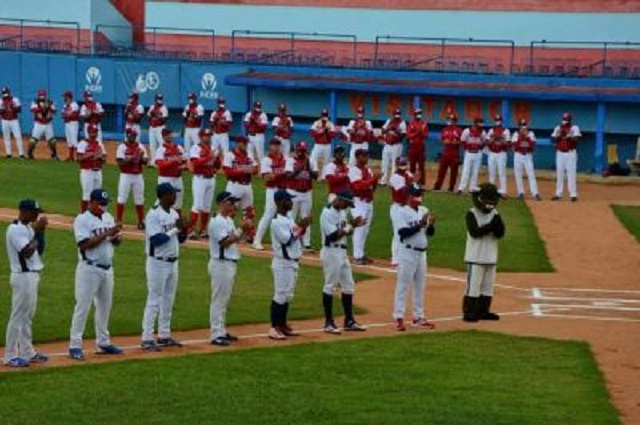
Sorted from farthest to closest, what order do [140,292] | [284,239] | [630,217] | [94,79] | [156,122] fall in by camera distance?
[94,79]
[156,122]
[630,217]
[140,292]
[284,239]

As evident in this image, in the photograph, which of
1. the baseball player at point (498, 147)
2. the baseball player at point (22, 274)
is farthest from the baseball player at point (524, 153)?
the baseball player at point (22, 274)

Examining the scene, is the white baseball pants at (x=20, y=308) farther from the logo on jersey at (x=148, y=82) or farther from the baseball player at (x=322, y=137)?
the logo on jersey at (x=148, y=82)

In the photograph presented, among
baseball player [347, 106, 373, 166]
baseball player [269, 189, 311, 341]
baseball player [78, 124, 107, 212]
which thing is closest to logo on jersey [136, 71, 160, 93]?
baseball player [347, 106, 373, 166]

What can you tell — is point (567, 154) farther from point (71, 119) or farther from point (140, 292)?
point (140, 292)

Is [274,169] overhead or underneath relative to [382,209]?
overhead

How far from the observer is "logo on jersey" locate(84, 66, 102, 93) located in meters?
47.9

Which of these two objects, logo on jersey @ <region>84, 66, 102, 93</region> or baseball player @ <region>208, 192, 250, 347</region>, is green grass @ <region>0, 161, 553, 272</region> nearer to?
logo on jersey @ <region>84, 66, 102, 93</region>

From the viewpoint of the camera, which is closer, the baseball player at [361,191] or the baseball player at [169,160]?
the baseball player at [361,191]

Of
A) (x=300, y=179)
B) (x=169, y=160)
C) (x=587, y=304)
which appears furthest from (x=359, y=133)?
(x=587, y=304)

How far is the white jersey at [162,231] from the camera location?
61.8 feet

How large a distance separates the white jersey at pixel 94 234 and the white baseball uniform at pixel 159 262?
0.66 metres

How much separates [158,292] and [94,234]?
1183 millimetres

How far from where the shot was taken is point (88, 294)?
18.2 m

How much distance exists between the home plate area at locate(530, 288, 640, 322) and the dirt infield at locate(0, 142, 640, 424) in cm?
1
